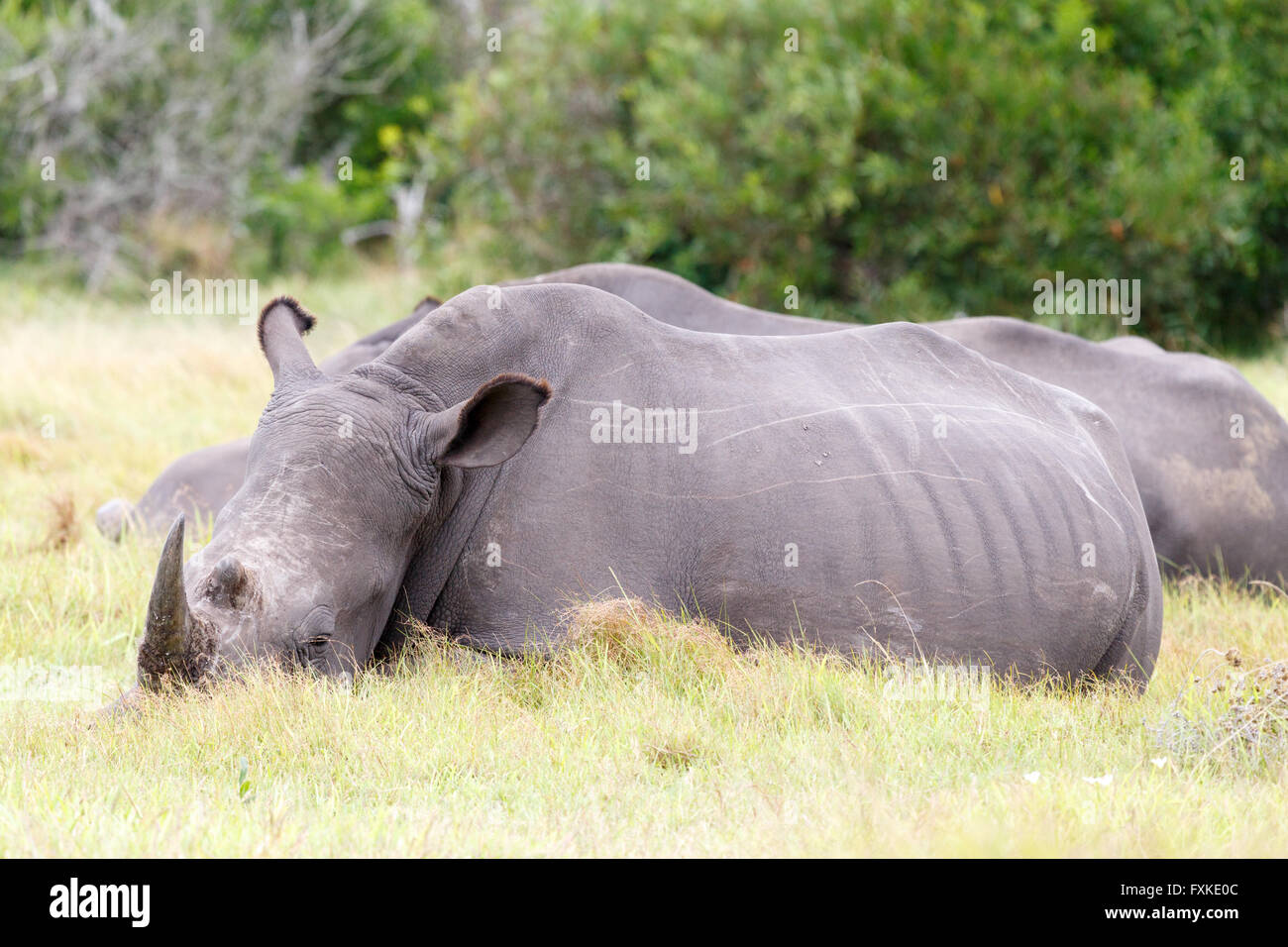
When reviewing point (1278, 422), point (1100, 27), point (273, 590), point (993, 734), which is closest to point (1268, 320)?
point (1100, 27)

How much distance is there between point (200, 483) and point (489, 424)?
360 cm

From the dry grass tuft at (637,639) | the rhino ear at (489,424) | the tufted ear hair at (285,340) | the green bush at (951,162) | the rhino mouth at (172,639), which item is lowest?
the dry grass tuft at (637,639)

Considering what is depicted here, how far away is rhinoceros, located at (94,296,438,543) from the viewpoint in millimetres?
7605

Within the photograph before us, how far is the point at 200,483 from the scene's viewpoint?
26.0ft

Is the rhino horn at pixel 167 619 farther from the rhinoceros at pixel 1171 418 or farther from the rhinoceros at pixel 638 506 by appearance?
the rhinoceros at pixel 1171 418

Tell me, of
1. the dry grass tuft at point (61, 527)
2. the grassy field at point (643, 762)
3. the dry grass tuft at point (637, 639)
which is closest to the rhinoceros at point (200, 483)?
the dry grass tuft at point (61, 527)

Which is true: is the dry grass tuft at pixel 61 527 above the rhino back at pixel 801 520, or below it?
below

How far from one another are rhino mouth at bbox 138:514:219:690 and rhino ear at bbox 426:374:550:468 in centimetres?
95

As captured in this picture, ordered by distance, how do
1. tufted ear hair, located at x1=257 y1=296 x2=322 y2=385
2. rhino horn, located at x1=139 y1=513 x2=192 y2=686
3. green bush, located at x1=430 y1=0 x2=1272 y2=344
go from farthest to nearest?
green bush, located at x1=430 y1=0 x2=1272 y2=344
tufted ear hair, located at x1=257 y1=296 x2=322 y2=385
rhino horn, located at x1=139 y1=513 x2=192 y2=686

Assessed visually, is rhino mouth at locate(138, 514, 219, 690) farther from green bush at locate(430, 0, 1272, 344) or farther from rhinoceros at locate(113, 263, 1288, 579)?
green bush at locate(430, 0, 1272, 344)

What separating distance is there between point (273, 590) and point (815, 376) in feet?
7.02

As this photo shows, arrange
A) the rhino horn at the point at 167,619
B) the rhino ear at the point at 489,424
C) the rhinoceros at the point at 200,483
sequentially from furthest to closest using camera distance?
the rhinoceros at the point at 200,483
the rhino ear at the point at 489,424
the rhino horn at the point at 167,619

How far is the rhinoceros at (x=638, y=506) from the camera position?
4.73m

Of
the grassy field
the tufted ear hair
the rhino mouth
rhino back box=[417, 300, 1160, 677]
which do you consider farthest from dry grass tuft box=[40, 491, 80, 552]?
the rhino mouth
